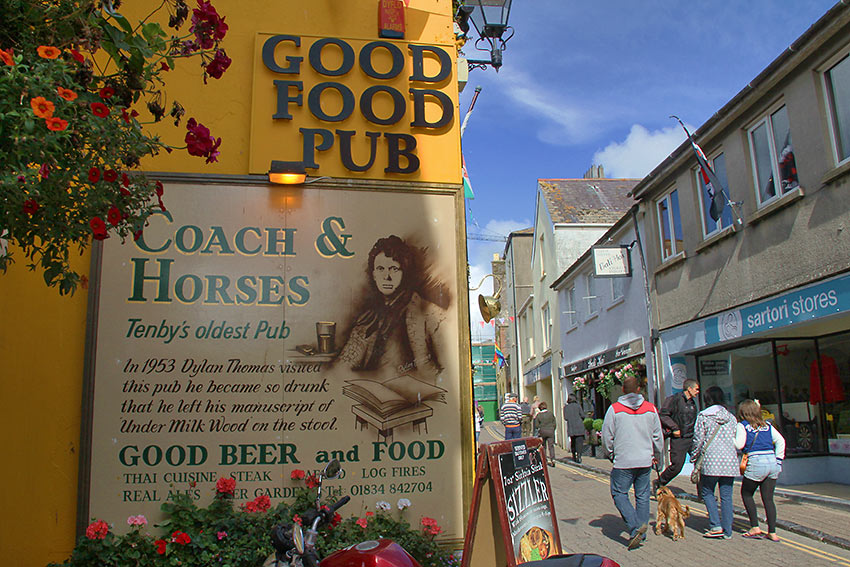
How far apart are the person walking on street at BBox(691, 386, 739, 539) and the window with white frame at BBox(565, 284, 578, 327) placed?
45.7 ft

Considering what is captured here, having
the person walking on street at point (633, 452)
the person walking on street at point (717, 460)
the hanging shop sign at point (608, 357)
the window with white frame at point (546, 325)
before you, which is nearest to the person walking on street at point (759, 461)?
the person walking on street at point (717, 460)

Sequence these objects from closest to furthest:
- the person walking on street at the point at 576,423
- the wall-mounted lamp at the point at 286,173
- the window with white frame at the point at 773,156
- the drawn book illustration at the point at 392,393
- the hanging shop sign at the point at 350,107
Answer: the drawn book illustration at the point at 392,393
the wall-mounted lamp at the point at 286,173
the hanging shop sign at the point at 350,107
the window with white frame at the point at 773,156
the person walking on street at the point at 576,423

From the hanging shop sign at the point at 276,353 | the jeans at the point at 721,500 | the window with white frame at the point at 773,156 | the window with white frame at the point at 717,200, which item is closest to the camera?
the hanging shop sign at the point at 276,353

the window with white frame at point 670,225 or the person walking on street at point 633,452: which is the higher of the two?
the window with white frame at point 670,225

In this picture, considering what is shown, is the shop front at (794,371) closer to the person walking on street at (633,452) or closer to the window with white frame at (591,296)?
the person walking on street at (633,452)

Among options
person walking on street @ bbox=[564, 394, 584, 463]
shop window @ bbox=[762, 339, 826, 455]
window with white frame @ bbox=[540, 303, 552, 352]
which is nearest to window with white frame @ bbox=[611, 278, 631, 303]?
person walking on street @ bbox=[564, 394, 584, 463]

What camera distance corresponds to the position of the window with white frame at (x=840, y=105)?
8.73 metres

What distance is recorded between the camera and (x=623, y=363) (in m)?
16.9

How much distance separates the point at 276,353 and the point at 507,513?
2.10 meters

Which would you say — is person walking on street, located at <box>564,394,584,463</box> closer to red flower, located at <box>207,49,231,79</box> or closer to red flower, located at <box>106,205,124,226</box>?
red flower, located at <box>207,49,231,79</box>

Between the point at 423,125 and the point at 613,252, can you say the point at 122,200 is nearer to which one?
the point at 423,125

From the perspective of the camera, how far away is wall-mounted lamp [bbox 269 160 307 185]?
17.0 ft

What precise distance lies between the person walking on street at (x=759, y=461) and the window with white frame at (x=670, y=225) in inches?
266

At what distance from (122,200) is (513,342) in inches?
1426
